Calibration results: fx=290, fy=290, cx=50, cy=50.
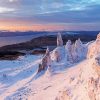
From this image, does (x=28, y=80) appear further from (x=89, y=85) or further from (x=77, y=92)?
(x=89, y=85)

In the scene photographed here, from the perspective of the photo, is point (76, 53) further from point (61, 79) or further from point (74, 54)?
point (61, 79)

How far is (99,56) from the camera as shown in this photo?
1434 centimetres

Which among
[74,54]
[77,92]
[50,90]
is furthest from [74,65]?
[77,92]

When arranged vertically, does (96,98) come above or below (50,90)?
above

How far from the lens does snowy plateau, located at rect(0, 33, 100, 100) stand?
641 inches

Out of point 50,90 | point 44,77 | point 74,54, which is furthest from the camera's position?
point 74,54

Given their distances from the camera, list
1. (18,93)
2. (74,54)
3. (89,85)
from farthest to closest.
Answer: (74,54) → (18,93) → (89,85)

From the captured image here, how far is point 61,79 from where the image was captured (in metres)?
26.2

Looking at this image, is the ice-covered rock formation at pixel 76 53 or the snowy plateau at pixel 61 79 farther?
the ice-covered rock formation at pixel 76 53

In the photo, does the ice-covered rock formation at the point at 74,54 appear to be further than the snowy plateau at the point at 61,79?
Yes

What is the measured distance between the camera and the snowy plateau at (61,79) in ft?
53.4

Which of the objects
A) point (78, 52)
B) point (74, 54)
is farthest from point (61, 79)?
point (78, 52)

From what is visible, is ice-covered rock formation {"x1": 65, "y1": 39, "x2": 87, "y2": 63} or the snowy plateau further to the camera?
ice-covered rock formation {"x1": 65, "y1": 39, "x2": 87, "y2": 63}

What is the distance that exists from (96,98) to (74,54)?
60.4 feet
